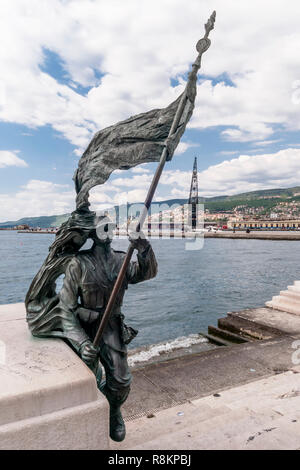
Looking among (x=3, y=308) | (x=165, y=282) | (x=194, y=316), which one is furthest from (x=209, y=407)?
(x=165, y=282)

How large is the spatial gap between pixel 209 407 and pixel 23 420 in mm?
2459

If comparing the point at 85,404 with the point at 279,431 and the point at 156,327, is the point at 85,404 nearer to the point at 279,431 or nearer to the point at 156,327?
the point at 279,431

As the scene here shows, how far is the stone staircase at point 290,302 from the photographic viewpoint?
8156 mm

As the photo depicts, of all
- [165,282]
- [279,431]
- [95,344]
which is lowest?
[165,282]

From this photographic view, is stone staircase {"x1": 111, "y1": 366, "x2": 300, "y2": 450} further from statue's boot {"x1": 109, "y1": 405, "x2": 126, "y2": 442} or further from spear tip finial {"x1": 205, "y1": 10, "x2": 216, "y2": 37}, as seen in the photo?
spear tip finial {"x1": 205, "y1": 10, "x2": 216, "y2": 37}

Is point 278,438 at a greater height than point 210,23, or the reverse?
point 210,23

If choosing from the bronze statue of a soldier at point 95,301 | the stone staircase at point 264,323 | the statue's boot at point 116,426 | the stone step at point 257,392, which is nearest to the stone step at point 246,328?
the stone staircase at point 264,323

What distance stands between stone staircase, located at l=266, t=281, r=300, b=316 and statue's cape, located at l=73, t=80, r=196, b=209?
663 cm

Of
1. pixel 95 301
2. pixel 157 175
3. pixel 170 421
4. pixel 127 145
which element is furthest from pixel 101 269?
pixel 170 421

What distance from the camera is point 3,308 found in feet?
14.1

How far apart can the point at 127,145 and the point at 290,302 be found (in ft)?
22.6

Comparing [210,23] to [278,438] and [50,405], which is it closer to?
[50,405]

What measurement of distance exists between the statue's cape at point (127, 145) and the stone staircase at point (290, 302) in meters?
6.63

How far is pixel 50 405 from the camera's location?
226cm
